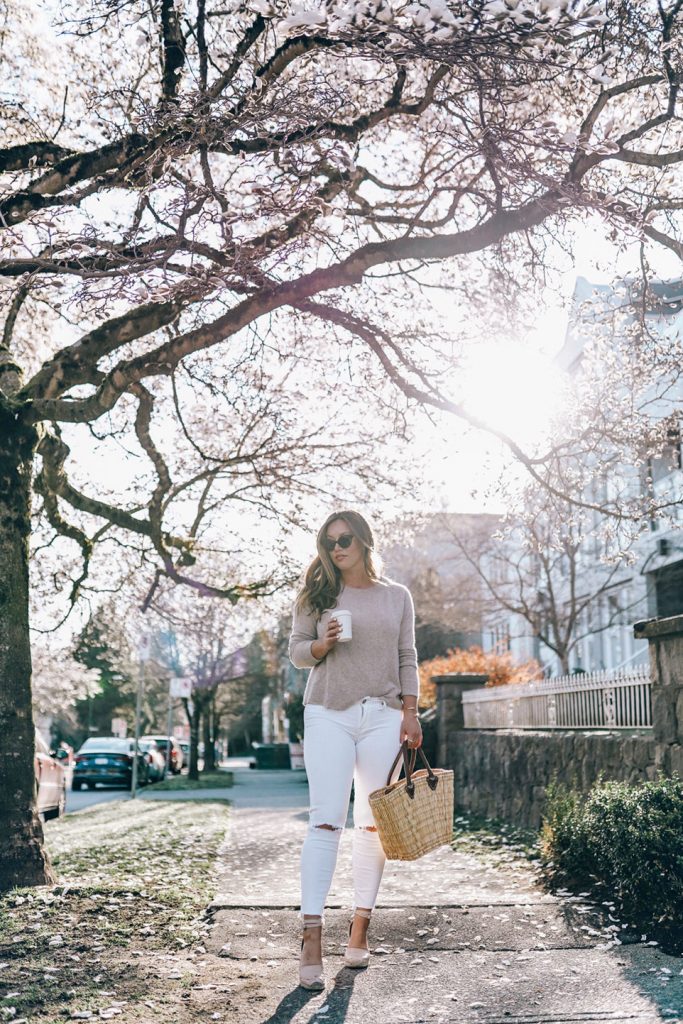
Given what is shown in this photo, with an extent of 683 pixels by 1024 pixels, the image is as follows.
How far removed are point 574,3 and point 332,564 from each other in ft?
9.16

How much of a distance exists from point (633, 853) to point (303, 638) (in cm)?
223

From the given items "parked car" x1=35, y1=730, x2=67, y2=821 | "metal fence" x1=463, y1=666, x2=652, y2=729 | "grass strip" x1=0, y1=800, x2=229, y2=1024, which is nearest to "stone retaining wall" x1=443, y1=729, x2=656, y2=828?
"metal fence" x1=463, y1=666, x2=652, y2=729

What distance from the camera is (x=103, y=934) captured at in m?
5.34

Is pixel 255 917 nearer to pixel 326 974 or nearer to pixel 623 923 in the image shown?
pixel 326 974

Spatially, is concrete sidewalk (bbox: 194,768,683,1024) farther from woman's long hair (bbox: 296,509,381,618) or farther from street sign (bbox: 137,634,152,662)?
street sign (bbox: 137,634,152,662)

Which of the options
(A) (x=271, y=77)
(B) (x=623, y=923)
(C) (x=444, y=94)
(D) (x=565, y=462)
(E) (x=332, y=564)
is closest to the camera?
(E) (x=332, y=564)

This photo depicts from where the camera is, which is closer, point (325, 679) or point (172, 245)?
point (325, 679)

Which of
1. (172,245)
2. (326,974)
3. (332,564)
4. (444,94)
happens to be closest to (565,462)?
(444,94)

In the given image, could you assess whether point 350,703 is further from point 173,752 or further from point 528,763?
point 173,752

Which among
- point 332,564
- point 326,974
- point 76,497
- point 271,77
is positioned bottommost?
point 326,974

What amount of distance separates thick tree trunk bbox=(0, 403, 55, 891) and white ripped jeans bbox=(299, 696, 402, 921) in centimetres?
259

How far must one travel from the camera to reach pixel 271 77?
6258mm

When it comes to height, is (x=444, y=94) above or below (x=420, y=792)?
above

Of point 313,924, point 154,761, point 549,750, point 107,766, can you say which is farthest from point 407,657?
point 154,761
